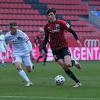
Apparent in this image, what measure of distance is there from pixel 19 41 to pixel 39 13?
23.9m

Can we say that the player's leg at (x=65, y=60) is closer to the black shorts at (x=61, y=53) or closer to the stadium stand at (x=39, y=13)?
the black shorts at (x=61, y=53)

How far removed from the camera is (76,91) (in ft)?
45.2

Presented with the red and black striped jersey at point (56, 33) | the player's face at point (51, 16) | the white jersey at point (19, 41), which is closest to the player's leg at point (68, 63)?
the red and black striped jersey at point (56, 33)

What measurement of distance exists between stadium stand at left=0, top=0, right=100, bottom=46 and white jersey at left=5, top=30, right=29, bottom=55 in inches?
793

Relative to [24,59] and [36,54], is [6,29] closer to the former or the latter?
[36,54]

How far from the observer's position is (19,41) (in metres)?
16.3

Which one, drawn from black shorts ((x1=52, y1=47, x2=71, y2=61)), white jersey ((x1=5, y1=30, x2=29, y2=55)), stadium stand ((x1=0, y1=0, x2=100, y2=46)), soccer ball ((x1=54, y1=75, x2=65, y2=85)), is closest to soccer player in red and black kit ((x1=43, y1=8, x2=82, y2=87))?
black shorts ((x1=52, y1=47, x2=71, y2=61))

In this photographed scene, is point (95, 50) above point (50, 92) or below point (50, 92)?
below

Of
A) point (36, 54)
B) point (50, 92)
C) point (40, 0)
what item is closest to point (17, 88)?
point (50, 92)

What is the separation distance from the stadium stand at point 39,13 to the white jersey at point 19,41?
2014 centimetres

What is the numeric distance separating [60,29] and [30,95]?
320cm

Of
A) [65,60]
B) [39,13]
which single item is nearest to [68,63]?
[65,60]

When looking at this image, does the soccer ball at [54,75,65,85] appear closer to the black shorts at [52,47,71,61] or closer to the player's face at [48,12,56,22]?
the black shorts at [52,47,71,61]

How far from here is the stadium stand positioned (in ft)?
127
